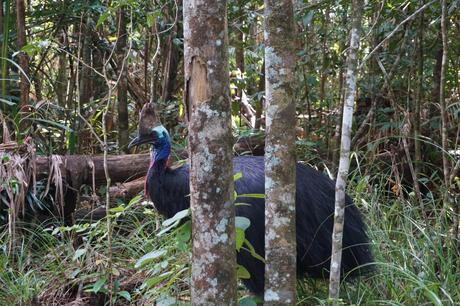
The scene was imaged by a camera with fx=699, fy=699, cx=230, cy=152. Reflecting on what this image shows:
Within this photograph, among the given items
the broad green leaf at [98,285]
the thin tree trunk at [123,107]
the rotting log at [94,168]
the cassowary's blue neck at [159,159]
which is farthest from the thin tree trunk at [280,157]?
the thin tree trunk at [123,107]

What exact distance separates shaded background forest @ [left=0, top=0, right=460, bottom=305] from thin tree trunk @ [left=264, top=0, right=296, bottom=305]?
356 mm

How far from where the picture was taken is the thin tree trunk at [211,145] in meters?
2.28

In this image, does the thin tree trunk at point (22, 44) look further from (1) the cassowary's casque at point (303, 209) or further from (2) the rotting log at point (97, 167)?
(1) the cassowary's casque at point (303, 209)

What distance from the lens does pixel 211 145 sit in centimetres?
229

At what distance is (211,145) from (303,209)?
1605 mm

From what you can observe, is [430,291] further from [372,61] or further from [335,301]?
[372,61]

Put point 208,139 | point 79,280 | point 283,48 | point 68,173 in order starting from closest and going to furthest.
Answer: point 208,139 → point 283,48 → point 79,280 → point 68,173

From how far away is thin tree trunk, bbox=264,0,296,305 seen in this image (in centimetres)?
257

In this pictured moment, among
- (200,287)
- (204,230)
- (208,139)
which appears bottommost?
(200,287)

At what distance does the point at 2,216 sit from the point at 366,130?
10.7 ft

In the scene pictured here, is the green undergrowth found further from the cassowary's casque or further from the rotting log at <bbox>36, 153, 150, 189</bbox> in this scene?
the rotting log at <bbox>36, 153, 150, 189</bbox>

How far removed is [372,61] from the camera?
6.12 metres

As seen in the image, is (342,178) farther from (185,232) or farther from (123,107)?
(123,107)

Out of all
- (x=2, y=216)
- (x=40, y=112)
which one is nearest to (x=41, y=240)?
(x=2, y=216)
